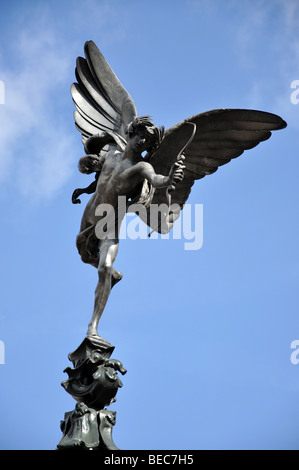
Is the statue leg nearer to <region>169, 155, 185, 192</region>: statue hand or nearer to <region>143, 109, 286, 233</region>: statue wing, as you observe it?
<region>143, 109, 286, 233</region>: statue wing

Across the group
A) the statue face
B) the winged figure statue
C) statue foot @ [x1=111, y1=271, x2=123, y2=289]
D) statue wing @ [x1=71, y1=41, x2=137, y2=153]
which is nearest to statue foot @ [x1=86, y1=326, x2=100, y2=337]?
the winged figure statue

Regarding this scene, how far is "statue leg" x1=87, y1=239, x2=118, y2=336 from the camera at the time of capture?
995 cm

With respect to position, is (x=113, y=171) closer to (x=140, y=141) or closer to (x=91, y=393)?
(x=140, y=141)

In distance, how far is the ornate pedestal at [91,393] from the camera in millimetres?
9148

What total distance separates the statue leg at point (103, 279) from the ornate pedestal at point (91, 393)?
24 cm

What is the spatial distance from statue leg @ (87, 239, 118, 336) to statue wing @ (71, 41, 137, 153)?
178 cm

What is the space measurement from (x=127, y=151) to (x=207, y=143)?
1371mm

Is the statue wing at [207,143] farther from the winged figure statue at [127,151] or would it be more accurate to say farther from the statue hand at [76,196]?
the statue hand at [76,196]

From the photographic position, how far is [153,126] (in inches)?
420

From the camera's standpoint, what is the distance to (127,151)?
10719mm

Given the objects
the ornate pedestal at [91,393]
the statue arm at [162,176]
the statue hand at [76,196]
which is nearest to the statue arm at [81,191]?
the statue hand at [76,196]

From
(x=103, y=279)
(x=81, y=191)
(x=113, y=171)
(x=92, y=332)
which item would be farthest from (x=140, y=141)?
(x=92, y=332)
